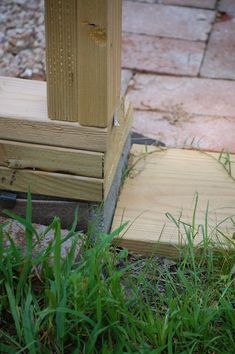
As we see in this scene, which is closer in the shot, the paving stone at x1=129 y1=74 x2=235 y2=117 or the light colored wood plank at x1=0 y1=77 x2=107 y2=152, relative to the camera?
the light colored wood plank at x1=0 y1=77 x2=107 y2=152

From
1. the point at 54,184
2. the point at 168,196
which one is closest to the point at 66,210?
the point at 54,184

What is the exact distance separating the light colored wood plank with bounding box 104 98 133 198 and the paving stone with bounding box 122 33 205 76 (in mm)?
940

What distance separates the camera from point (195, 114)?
3.05 m

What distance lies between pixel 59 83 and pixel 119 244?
50 centimetres

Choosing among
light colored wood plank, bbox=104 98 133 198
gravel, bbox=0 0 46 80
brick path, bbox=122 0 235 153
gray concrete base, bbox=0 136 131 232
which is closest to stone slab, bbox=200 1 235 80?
brick path, bbox=122 0 235 153

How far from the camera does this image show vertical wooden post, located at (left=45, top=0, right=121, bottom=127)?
188 centimetres

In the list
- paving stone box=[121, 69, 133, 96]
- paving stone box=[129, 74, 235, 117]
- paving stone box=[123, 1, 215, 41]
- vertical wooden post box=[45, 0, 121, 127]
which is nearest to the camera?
vertical wooden post box=[45, 0, 121, 127]

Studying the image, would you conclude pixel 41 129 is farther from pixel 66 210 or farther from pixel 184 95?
pixel 184 95

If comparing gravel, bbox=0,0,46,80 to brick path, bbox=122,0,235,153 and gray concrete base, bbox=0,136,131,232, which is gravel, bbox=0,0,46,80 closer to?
brick path, bbox=122,0,235,153

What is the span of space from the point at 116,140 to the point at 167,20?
5.89ft

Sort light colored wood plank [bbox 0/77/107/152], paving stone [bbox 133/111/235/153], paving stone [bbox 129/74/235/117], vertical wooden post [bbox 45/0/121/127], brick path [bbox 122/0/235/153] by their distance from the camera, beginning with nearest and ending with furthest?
vertical wooden post [bbox 45/0/121/127]
light colored wood plank [bbox 0/77/107/152]
paving stone [bbox 133/111/235/153]
brick path [bbox 122/0/235/153]
paving stone [bbox 129/74/235/117]

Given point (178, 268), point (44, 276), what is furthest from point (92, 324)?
point (178, 268)

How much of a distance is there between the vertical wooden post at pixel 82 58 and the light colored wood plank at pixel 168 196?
0.36 meters

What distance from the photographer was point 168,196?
236 centimetres
